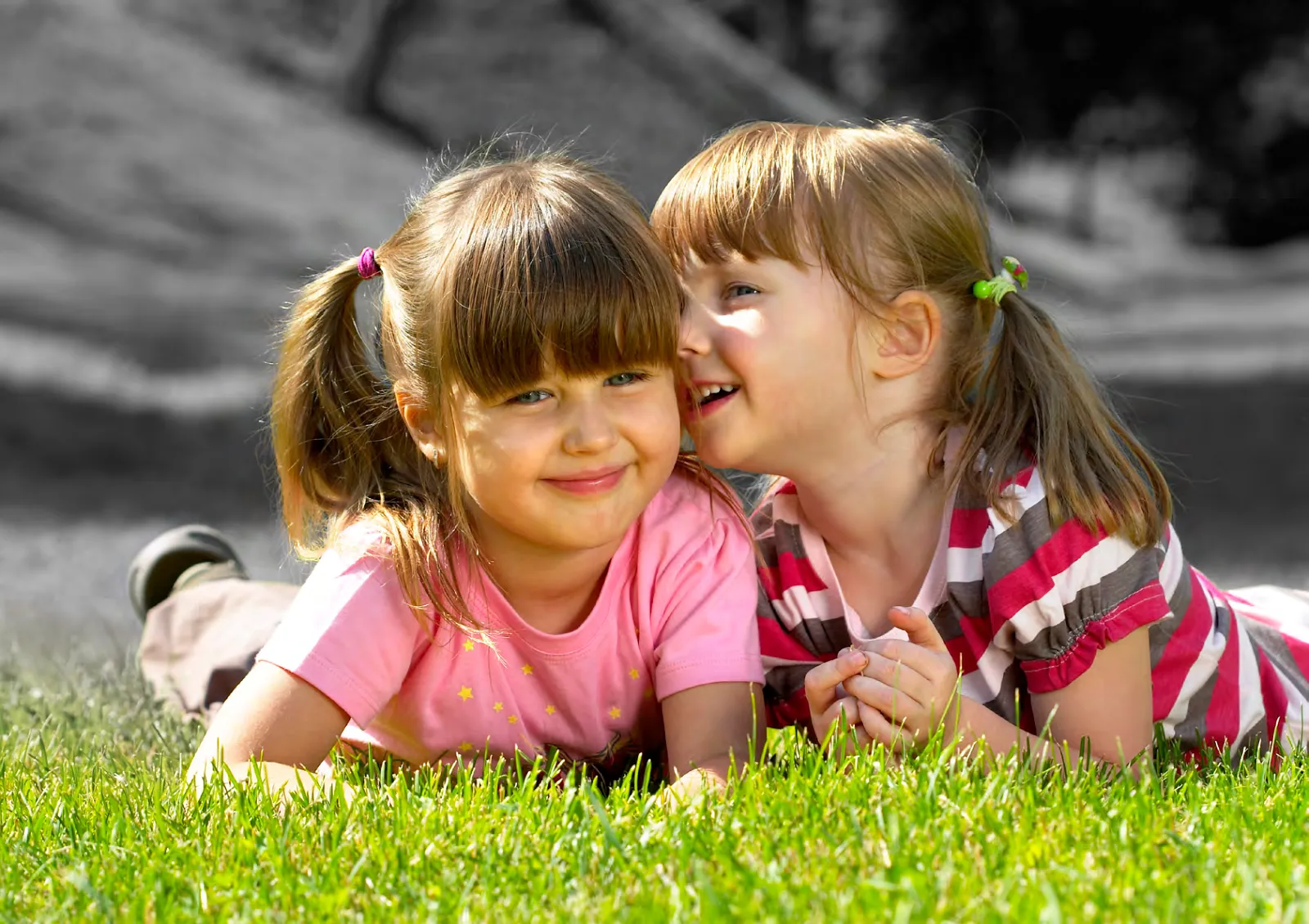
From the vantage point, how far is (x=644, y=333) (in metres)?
2.95

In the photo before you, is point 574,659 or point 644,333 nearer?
point 644,333

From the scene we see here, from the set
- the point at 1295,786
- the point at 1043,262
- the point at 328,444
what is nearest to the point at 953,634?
the point at 1295,786

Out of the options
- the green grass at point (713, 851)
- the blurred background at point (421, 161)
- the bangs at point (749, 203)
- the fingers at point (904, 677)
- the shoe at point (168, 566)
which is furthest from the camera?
the blurred background at point (421, 161)

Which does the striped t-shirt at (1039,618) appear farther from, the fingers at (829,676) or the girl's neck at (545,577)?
the girl's neck at (545,577)

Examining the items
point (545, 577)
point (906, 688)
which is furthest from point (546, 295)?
point (906, 688)

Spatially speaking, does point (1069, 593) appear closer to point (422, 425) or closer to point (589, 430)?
point (589, 430)

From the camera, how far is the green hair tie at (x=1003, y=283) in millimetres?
3322

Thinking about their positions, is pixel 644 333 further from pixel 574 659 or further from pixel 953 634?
pixel 953 634

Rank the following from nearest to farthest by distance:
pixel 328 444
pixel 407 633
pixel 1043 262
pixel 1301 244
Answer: pixel 407 633
pixel 328 444
pixel 1043 262
pixel 1301 244

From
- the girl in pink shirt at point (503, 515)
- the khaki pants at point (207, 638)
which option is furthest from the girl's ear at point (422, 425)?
the khaki pants at point (207, 638)

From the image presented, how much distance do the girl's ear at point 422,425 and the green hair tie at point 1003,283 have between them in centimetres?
123

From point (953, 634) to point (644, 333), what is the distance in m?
0.99

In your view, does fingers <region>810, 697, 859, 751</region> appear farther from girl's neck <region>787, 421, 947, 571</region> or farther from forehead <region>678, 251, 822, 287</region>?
forehead <region>678, 251, 822, 287</region>

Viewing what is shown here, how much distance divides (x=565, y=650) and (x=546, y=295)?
2.71ft
